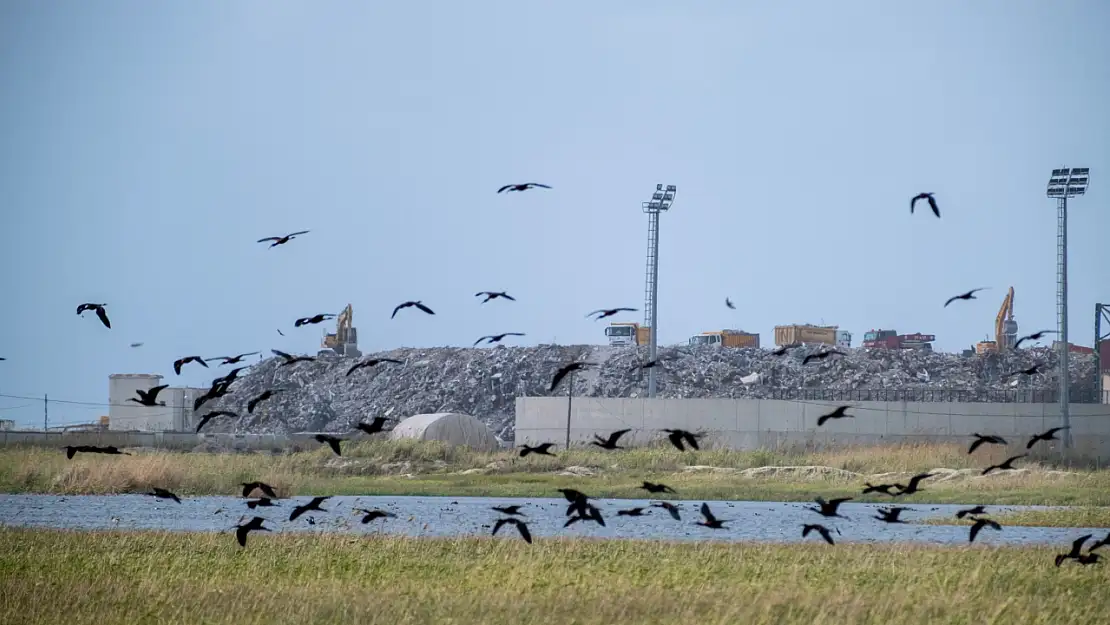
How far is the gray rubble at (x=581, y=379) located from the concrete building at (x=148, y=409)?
6144 millimetres

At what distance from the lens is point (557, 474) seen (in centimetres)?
5941

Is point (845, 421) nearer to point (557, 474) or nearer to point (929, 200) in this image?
point (557, 474)

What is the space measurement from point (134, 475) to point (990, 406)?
156 feet

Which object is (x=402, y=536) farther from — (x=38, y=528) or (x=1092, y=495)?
(x=1092, y=495)

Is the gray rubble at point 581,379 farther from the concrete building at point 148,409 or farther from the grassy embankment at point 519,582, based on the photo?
the grassy embankment at point 519,582

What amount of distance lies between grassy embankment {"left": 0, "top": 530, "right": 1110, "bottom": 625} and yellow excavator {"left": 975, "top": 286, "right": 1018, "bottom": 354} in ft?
296

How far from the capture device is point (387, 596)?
2234cm

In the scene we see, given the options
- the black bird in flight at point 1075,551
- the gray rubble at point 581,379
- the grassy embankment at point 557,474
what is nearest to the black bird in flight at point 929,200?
the black bird in flight at point 1075,551

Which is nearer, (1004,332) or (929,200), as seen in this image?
(929,200)

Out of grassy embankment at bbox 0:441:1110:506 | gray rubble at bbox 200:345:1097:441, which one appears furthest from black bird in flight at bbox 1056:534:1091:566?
gray rubble at bbox 200:345:1097:441

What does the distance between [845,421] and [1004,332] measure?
147ft

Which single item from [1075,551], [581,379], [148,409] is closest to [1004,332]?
[581,379]

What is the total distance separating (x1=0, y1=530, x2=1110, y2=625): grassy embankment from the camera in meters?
20.9

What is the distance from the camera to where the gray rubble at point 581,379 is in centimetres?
10812
